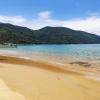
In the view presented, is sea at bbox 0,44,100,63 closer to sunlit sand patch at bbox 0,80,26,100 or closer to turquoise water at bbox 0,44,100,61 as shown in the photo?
turquoise water at bbox 0,44,100,61

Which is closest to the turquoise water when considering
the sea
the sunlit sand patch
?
the sea

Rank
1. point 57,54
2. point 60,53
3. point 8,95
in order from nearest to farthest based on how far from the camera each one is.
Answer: point 8,95 → point 57,54 → point 60,53

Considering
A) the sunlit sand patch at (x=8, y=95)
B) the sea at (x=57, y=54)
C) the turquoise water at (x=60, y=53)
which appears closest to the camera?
the sunlit sand patch at (x=8, y=95)

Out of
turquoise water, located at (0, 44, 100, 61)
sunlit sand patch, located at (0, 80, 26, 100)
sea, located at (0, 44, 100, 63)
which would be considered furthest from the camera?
Answer: turquoise water, located at (0, 44, 100, 61)

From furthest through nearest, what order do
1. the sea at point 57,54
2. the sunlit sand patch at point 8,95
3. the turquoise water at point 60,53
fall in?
1. the turquoise water at point 60,53
2. the sea at point 57,54
3. the sunlit sand patch at point 8,95

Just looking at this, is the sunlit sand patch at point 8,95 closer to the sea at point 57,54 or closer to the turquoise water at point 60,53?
the sea at point 57,54

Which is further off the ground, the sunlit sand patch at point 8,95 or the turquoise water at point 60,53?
the sunlit sand patch at point 8,95

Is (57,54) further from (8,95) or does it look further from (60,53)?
(8,95)

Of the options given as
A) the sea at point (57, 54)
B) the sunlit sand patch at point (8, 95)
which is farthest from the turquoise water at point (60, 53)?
the sunlit sand patch at point (8, 95)

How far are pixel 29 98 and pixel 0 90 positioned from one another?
112 cm

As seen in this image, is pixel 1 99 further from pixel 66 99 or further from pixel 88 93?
pixel 88 93

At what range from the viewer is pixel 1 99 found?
6180 mm

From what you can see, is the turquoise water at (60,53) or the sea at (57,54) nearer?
the sea at (57,54)

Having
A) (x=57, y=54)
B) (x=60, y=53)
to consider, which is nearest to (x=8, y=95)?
(x=57, y=54)
